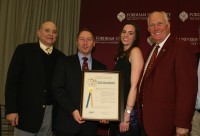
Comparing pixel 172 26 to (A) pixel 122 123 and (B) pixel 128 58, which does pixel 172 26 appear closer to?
(B) pixel 128 58

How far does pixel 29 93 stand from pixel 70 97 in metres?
0.57

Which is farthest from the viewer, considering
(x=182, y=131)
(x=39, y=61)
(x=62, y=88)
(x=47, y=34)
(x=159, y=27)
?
(x=47, y=34)

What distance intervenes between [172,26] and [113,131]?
100 inches

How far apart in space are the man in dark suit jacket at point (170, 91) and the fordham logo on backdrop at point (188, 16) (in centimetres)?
221

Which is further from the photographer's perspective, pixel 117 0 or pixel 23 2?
pixel 23 2

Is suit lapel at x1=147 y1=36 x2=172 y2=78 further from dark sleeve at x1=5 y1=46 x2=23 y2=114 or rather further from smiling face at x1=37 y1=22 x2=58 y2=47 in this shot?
dark sleeve at x1=5 y1=46 x2=23 y2=114

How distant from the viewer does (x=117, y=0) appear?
5168 mm

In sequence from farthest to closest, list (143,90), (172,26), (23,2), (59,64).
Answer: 1. (23,2)
2. (172,26)
3. (59,64)
4. (143,90)

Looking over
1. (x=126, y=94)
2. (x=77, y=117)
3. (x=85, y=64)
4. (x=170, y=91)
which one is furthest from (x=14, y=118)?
(x=170, y=91)

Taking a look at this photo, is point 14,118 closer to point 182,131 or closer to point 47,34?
point 47,34

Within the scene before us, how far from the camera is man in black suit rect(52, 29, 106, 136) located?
305cm

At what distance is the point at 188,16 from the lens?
4.86 metres

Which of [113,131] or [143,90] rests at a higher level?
[143,90]

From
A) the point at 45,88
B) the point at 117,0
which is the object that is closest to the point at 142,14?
the point at 117,0
